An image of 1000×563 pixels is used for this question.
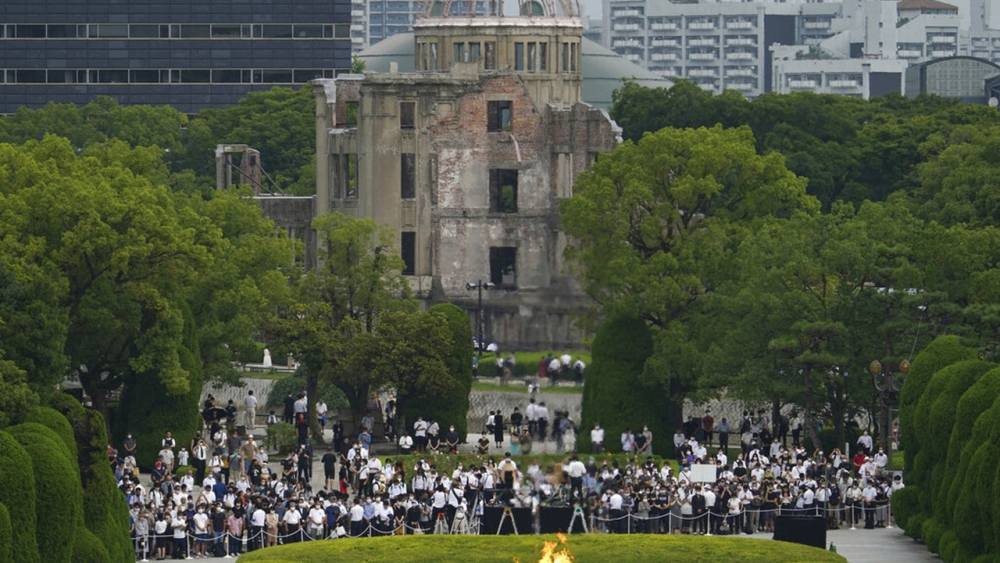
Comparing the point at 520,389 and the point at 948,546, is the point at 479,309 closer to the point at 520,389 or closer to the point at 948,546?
the point at 520,389

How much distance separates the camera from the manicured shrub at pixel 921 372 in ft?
292

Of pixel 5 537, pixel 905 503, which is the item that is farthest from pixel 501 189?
pixel 5 537

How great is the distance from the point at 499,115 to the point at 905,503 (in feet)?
155

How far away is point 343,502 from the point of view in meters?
91.0

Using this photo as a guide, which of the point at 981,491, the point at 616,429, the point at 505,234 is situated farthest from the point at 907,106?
the point at 981,491

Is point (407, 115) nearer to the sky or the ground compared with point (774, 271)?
nearer to the sky

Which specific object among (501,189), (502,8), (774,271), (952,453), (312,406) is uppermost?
(502,8)

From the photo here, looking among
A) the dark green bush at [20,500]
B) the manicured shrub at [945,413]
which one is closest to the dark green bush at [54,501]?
the dark green bush at [20,500]

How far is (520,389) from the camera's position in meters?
119

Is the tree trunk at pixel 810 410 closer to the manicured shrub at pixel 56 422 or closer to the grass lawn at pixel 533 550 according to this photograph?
the grass lawn at pixel 533 550

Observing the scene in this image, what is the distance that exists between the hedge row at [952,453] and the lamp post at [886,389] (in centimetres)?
826

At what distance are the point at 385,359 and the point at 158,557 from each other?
24.8 m

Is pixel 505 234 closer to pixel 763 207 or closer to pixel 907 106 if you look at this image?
pixel 763 207

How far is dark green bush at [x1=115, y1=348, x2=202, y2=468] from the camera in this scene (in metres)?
104
